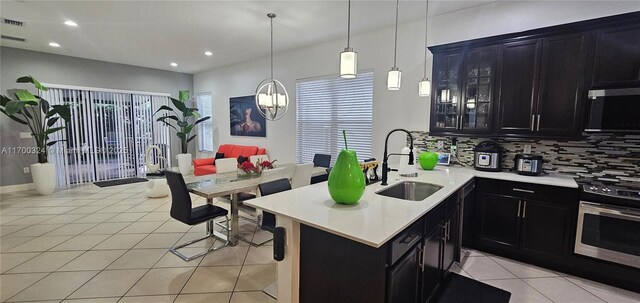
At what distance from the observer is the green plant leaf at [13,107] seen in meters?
4.75

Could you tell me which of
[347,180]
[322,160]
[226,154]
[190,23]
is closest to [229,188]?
[347,180]

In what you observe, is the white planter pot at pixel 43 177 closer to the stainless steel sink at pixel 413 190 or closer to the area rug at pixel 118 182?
the area rug at pixel 118 182

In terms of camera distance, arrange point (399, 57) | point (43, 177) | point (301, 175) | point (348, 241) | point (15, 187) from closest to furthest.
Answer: point (348, 241) < point (301, 175) < point (399, 57) < point (43, 177) < point (15, 187)

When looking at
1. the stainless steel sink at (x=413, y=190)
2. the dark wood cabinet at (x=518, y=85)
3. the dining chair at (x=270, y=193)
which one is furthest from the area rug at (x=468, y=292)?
the dark wood cabinet at (x=518, y=85)

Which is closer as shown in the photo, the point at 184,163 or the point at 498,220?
the point at 498,220

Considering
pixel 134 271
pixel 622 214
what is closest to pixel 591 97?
pixel 622 214

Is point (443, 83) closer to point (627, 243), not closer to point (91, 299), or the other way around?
point (627, 243)

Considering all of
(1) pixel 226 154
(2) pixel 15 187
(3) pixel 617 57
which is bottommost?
(2) pixel 15 187

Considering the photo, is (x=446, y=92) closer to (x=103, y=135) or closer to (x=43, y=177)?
(x=43, y=177)

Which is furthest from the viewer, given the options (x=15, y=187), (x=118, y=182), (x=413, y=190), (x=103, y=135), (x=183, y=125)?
(x=183, y=125)

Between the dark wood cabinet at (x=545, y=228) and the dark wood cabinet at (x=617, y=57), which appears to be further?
the dark wood cabinet at (x=545, y=228)

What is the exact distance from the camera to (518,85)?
2.96 m

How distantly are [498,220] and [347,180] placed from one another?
2145 millimetres

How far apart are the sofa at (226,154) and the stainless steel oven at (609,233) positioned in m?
5.19
